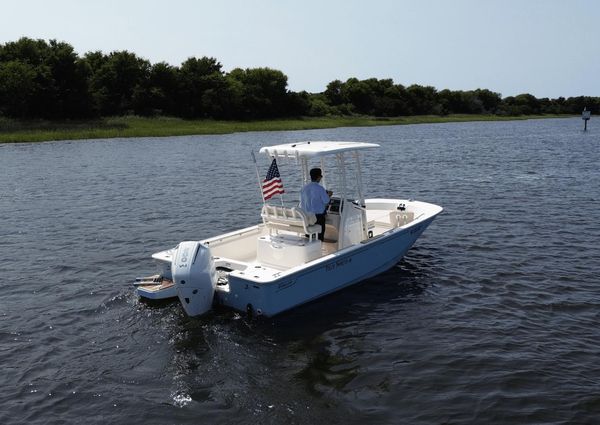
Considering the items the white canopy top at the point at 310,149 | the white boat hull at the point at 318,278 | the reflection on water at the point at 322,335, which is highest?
the white canopy top at the point at 310,149

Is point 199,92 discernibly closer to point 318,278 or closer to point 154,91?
point 154,91

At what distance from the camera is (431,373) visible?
9000 mm

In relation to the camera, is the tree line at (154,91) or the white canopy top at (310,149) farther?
the tree line at (154,91)

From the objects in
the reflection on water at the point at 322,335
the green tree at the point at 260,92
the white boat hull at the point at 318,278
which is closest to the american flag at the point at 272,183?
the white boat hull at the point at 318,278

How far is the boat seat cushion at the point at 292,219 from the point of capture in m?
11.6

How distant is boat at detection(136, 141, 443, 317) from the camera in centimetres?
1035

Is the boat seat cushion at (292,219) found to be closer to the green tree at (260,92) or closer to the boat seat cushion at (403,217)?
the boat seat cushion at (403,217)

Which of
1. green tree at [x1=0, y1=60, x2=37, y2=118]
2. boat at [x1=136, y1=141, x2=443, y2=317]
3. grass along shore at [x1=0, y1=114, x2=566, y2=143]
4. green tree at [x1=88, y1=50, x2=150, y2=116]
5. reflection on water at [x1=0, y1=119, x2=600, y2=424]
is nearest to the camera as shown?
reflection on water at [x1=0, y1=119, x2=600, y2=424]

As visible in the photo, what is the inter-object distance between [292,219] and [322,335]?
103 inches

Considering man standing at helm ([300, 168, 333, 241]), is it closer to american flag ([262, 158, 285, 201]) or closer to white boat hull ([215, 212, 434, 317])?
american flag ([262, 158, 285, 201])

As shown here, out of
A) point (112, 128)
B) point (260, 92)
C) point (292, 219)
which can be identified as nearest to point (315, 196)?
point (292, 219)

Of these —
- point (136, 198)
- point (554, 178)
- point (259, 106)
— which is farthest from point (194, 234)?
point (259, 106)

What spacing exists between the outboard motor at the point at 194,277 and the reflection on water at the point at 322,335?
1.62ft

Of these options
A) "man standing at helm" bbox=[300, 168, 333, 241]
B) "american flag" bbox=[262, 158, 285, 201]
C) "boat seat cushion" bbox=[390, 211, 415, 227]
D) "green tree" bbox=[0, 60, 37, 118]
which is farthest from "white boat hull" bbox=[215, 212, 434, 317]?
"green tree" bbox=[0, 60, 37, 118]
